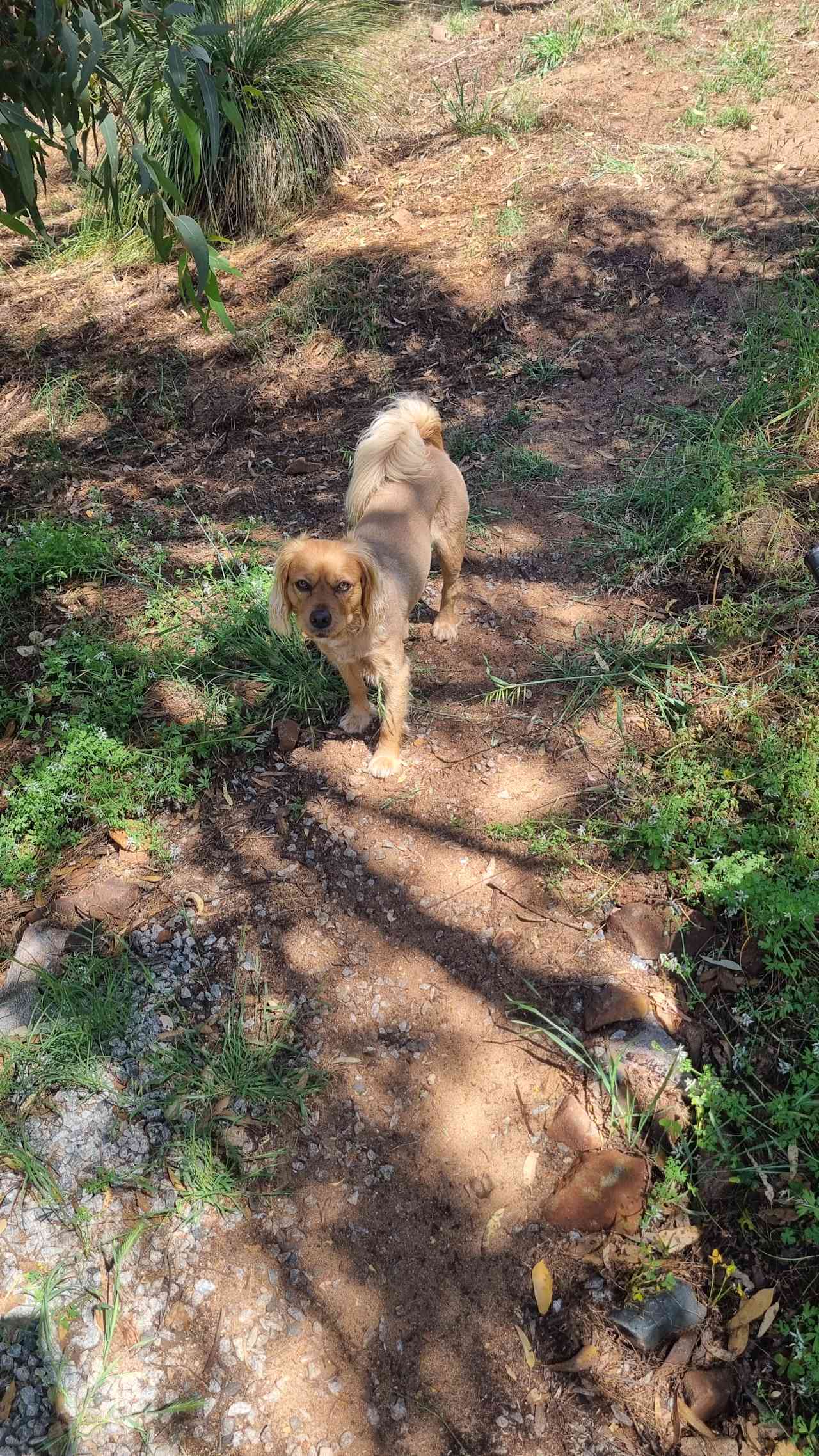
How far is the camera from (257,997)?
296cm

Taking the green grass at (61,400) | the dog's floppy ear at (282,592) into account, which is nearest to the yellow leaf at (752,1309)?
the dog's floppy ear at (282,592)

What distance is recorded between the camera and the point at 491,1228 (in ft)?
8.14

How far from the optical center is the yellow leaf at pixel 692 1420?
211 cm

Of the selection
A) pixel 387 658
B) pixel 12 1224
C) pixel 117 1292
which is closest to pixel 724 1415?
pixel 117 1292

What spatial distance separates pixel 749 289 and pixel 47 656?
4.89 metres

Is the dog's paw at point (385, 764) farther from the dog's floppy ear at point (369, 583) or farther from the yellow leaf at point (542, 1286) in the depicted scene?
the yellow leaf at point (542, 1286)

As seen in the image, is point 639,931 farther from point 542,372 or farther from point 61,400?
point 61,400

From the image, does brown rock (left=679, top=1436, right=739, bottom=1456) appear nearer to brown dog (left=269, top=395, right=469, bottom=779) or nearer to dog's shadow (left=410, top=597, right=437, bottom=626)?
brown dog (left=269, top=395, right=469, bottom=779)

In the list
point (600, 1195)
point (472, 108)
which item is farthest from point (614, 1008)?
point (472, 108)

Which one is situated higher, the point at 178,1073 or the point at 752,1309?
the point at 178,1073

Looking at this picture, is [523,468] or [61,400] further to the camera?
[61,400]

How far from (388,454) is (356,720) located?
116 centimetres

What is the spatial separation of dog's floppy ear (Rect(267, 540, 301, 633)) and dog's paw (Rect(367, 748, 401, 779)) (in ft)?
2.18

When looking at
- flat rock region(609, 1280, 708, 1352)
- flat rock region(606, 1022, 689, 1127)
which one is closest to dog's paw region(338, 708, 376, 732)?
flat rock region(606, 1022, 689, 1127)
